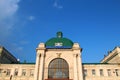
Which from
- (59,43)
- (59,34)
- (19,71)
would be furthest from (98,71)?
(19,71)

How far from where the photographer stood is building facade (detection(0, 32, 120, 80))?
4572 cm

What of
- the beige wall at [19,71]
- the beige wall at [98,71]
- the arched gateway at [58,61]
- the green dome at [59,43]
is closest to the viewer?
the arched gateway at [58,61]

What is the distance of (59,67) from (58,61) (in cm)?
207

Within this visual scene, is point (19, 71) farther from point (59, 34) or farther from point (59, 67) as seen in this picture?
point (59, 34)

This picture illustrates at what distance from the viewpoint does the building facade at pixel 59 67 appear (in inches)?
1800

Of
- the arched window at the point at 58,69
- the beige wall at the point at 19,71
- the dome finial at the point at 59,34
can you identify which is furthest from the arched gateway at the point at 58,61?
the dome finial at the point at 59,34

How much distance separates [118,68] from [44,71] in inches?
930

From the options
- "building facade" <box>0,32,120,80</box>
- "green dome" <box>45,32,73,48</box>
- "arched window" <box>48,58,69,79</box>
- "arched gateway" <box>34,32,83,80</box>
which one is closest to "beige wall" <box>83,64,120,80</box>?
"building facade" <box>0,32,120,80</box>

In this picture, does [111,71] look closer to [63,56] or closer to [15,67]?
[63,56]

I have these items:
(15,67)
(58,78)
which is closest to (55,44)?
(58,78)

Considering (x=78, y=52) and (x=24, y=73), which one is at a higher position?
(x=78, y=52)

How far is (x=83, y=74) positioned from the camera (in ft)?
156

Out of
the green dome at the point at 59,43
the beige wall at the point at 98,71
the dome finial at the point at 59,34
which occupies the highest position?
the dome finial at the point at 59,34

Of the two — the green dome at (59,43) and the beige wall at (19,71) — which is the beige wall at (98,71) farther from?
the beige wall at (19,71)
